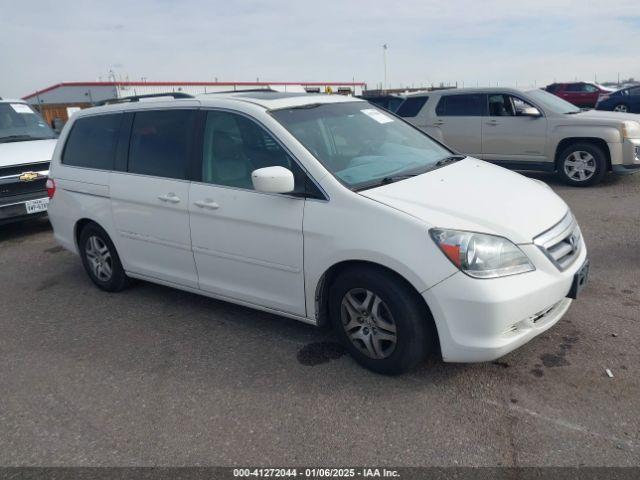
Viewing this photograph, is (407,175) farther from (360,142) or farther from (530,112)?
(530,112)

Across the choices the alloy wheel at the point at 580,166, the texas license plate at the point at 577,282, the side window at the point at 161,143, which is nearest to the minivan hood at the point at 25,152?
the side window at the point at 161,143

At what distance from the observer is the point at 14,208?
724 centimetres

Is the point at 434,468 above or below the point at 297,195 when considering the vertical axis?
below

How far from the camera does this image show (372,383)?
11.0 feet

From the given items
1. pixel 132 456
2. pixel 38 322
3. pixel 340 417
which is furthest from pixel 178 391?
pixel 38 322

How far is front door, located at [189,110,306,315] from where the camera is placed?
3.58 meters

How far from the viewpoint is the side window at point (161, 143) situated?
13.8 feet

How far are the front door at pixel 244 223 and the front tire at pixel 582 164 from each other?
22.2ft

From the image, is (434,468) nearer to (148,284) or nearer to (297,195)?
(297,195)

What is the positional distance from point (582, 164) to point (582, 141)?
0.37 meters

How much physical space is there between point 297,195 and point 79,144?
9.12ft

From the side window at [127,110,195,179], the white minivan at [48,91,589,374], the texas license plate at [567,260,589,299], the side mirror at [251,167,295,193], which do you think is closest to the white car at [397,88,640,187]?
the white minivan at [48,91,589,374]

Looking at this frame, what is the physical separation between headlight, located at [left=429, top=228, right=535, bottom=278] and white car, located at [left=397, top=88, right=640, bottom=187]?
539 centimetres

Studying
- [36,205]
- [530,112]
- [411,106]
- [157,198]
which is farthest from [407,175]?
[411,106]
